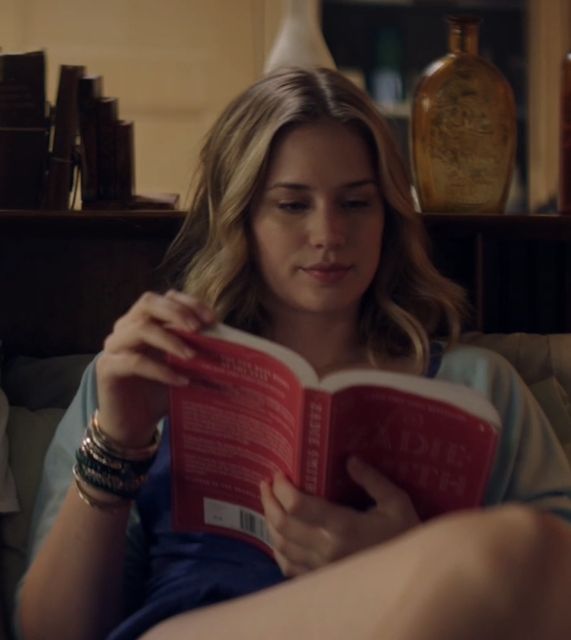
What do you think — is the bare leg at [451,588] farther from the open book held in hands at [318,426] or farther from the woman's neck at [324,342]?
the woman's neck at [324,342]

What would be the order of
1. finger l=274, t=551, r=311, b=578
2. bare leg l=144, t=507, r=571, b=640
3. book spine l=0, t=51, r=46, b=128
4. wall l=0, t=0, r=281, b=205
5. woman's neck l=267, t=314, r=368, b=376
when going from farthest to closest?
1. wall l=0, t=0, r=281, b=205
2. book spine l=0, t=51, r=46, b=128
3. woman's neck l=267, t=314, r=368, b=376
4. finger l=274, t=551, r=311, b=578
5. bare leg l=144, t=507, r=571, b=640

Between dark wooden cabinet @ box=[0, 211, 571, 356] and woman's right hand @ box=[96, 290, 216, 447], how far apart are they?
53 cm

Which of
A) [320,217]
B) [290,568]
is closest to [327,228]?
[320,217]

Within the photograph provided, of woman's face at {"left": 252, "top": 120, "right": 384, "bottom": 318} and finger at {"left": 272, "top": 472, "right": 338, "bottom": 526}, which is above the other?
woman's face at {"left": 252, "top": 120, "right": 384, "bottom": 318}

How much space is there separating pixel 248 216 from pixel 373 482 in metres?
0.46

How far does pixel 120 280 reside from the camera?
5.58ft

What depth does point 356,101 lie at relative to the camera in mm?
1394

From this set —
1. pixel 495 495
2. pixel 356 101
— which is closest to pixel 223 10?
pixel 356 101

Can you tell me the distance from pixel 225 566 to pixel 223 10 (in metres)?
2.15

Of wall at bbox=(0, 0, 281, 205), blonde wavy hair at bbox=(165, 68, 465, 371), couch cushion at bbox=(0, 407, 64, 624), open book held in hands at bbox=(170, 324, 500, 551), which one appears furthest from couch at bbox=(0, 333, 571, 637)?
wall at bbox=(0, 0, 281, 205)

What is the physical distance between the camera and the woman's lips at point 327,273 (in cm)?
132

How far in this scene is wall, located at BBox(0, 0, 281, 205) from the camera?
9.97ft

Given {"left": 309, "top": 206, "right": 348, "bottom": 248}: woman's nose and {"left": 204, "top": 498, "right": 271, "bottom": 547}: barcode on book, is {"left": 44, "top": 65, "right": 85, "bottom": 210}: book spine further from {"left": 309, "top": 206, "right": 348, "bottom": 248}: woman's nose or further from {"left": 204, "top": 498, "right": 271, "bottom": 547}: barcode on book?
{"left": 204, "top": 498, "right": 271, "bottom": 547}: barcode on book

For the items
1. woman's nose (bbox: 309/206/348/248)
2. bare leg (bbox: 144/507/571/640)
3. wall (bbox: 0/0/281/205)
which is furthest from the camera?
wall (bbox: 0/0/281/205)
